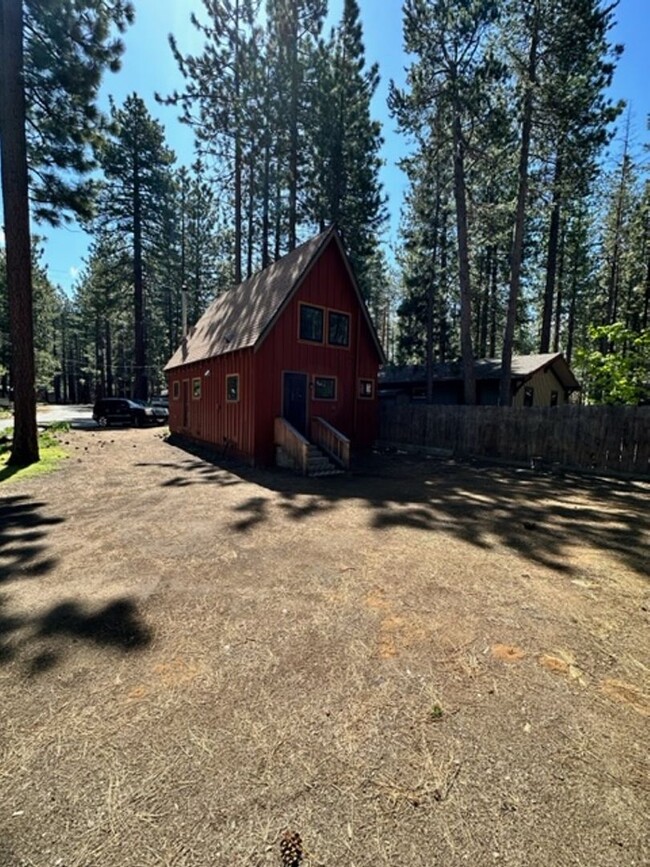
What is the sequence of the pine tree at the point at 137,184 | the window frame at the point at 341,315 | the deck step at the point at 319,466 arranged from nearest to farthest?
1. the deck step at the point at 319,466
2. the window frame at the point at 341,315
3. the pine tree at the point at 137,184

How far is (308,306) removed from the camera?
41.1 ft

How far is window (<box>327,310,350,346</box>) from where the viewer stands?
13.1 meters

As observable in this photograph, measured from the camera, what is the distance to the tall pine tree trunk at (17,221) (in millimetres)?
9180

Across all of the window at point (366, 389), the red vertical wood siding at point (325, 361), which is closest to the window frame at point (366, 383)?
the window at point (366, 389)

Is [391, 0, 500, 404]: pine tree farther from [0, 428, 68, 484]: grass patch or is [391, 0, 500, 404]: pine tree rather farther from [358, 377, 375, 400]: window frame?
[0, 428, 68, 484]: grass patch

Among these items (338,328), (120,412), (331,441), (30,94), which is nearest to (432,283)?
(338,328)

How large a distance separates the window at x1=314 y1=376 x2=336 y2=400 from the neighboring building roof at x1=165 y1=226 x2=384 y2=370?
8.13 feet

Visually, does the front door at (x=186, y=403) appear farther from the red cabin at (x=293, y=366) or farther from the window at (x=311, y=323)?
the window at (x=311, y=323)

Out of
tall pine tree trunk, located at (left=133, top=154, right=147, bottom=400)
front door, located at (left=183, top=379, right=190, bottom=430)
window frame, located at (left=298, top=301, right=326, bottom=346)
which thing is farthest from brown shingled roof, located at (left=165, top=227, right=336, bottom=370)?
tall pine tree trunk, located at (left=133, top=154, right=147, bottom=400)

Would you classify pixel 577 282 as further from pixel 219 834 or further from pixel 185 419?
pixel 219 834

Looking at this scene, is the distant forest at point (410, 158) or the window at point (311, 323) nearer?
the distant forest at point (410, 158)

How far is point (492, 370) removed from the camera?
20.4 meters

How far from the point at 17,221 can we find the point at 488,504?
1222cm

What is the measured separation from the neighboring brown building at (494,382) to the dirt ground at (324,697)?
1652cm
